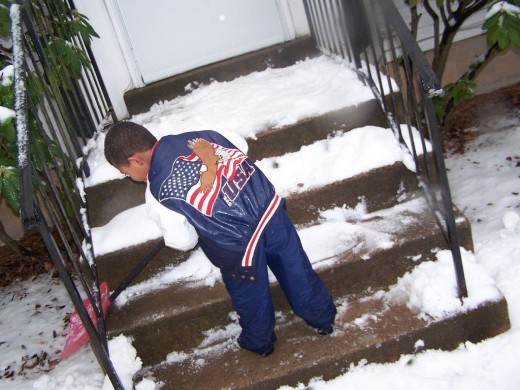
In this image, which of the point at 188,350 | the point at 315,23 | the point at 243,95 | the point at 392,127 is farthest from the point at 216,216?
the point at 315,23

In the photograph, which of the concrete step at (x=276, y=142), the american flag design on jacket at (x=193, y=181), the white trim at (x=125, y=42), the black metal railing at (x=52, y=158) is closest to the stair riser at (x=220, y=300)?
the black metal railing at (x=52, y=158)

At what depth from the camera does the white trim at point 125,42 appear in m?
4.03

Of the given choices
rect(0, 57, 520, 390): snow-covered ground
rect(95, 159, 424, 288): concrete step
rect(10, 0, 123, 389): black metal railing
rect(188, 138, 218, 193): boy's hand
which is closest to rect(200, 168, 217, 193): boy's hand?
rect(188, 138, 218, 193): boy's hand

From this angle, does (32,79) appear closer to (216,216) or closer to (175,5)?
(216,216)

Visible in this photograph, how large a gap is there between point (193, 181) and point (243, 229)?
30 cm

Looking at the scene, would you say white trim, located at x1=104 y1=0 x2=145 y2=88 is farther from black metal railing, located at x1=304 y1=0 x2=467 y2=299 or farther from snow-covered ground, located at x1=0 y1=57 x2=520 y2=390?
black metal railing, located at x1=304 y1=0 x2=467 y2=299

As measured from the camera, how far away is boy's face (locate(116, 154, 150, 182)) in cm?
203

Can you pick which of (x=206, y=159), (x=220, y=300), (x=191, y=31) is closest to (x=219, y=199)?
(x=206, y=159)

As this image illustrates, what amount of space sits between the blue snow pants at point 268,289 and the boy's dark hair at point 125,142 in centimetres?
68

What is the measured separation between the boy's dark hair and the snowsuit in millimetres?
76

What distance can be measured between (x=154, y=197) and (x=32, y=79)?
121 cm

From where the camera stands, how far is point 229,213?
1.96 meters

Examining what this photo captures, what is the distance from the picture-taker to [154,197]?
6.59 ft

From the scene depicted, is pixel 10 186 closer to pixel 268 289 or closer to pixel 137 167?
pixel 137 167
